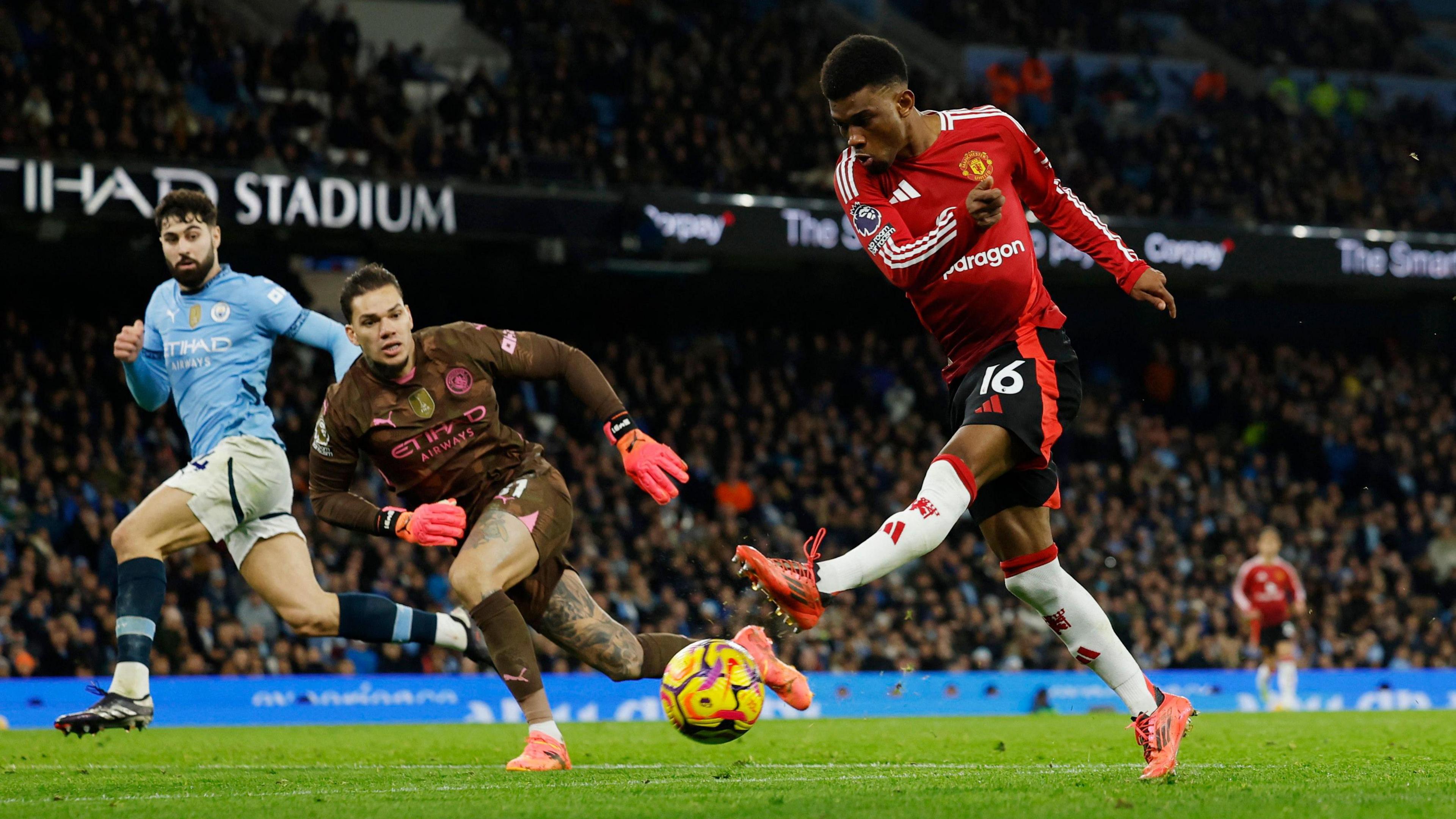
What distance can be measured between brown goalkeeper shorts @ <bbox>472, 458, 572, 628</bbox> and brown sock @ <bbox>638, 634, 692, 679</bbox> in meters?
0.47

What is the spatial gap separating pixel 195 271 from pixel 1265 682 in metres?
13.0

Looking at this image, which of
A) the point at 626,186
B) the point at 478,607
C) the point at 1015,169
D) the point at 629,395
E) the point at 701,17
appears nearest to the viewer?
the point at 1015,169

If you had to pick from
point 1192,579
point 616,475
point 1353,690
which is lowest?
point 1353,690

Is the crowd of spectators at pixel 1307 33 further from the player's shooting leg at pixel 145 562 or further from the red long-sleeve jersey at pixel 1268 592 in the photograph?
the player's shooting leg at pixel 145 562

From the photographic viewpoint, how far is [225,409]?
752cm

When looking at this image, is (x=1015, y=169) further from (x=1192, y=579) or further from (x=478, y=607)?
(x=1192, y=579)

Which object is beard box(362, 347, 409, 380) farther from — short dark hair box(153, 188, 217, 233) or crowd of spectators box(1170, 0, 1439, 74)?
crowd of spectators box(1170, 0, 1439, 74)

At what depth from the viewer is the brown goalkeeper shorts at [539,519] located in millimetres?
7109

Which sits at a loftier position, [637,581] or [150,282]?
[150,282]

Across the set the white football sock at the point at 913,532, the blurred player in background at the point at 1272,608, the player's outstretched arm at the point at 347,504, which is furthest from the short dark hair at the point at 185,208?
the blurred player in background at the point at 1272,608

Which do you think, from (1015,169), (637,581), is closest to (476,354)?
(1015,169)

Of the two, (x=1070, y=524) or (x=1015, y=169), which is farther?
(x=1070, y=524)

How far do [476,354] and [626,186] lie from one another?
38.8 feet

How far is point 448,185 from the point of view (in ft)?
58.2
